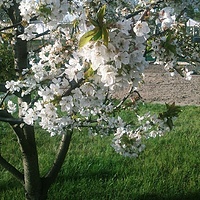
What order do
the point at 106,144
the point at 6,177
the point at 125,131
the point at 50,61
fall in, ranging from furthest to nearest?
the point at 106,144, the point at 6,177, the point at 125,131, the point at 50,61

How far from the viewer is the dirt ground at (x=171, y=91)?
7988 millimetres

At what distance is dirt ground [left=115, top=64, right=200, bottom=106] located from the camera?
799 cm

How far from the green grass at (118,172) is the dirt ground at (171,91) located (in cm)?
312

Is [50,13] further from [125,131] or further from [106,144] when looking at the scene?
[106,144]

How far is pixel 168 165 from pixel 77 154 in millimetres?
1071

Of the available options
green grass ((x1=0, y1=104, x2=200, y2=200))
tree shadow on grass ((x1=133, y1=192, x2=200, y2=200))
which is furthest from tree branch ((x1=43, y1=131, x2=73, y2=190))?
tree shadow on grass ((x1=133, y1=192, x2=200, y2=200))

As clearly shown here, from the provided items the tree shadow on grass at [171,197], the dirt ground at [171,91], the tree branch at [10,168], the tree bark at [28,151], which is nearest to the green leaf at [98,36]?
the tree bark at [28,151]

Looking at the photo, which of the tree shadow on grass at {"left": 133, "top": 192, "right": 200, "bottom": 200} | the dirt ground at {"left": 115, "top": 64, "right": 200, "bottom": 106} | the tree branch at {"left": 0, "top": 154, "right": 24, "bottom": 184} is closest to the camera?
the tree branch at {"left": 0, "top": 154, "right": 24, "bottom": 184}

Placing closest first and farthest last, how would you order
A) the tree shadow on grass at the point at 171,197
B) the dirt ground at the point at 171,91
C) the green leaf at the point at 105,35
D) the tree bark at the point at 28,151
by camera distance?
1. the green leaf at the point at 105,35
2. the tree bark at the point at 28,151
3. the tree shadow on grass at the point at 171,197
4. the dirt ground at the point at 171,91

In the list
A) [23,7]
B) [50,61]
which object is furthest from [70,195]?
[23,7]

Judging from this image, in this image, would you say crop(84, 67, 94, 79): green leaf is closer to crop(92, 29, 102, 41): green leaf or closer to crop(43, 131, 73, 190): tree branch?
crop(92, 29, 102, 41): green leaf

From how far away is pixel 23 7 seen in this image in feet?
6.22

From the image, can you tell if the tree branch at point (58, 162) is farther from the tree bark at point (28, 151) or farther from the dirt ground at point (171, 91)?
the dirt ground at point (171, 91)

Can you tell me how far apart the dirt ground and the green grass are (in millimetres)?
3119
